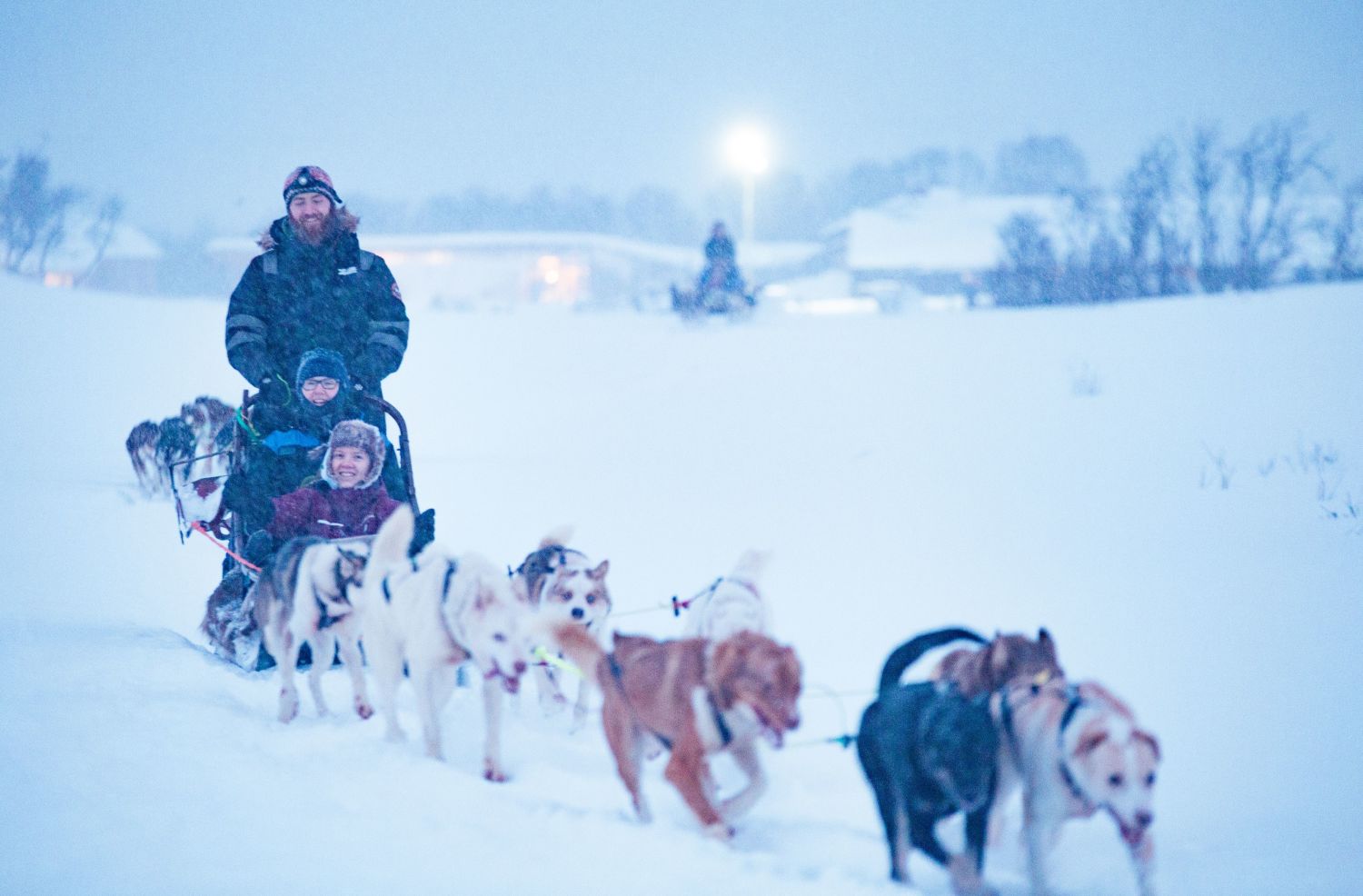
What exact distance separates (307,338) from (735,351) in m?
12.5

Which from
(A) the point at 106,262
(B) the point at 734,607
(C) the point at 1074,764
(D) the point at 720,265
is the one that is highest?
(A) the point at 106,262

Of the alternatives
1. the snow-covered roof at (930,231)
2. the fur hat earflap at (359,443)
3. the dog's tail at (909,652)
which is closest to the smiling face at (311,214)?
the fur hat earflap at (359,443)

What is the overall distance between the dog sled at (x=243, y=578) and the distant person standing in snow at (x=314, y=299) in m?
0.21

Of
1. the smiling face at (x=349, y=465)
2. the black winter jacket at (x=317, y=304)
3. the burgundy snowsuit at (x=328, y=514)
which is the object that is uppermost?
the black winter jacket at (x=317, y=304)

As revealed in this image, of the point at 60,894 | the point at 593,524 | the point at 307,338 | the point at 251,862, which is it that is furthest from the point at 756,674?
the point at 593,524

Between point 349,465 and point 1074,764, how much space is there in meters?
2.94

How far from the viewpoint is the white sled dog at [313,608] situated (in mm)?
3943

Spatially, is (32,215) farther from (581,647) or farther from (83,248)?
(581,647)

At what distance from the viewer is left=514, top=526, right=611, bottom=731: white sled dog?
168 inches

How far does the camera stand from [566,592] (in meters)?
4.26

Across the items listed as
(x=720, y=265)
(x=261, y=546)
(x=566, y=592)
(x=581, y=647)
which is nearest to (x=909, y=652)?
(x=581, y=647)

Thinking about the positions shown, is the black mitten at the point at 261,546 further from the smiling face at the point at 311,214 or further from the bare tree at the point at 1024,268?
the bare tree at the point at 1024,268

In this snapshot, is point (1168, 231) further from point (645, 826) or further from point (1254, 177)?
point (645, 826)

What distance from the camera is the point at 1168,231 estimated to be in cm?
1830
